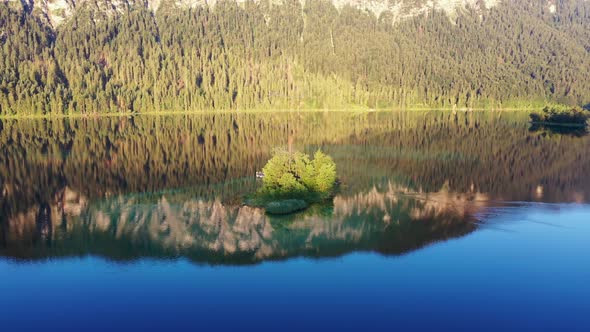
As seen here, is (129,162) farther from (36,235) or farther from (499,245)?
(499,245)

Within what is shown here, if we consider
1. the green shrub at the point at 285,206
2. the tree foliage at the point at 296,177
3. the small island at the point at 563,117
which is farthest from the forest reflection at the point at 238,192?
the small island at the point at 563,117

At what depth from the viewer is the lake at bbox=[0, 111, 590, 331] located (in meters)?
30.8

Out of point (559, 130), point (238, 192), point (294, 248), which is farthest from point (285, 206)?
point (559, 130)

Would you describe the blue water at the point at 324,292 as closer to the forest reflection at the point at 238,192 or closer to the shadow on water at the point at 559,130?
the forest reflection at the point at 238,192

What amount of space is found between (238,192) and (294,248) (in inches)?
742

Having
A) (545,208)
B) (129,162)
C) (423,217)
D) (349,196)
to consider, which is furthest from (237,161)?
(545,208)

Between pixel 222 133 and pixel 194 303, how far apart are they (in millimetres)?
94711

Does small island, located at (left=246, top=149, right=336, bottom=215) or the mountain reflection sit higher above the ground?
small island, located at (left=246, top=149, right=336, bottom=215)

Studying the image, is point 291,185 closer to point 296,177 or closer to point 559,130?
point 296,177

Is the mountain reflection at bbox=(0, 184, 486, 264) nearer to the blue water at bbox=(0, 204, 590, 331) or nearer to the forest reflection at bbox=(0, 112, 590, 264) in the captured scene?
the forest reflection at bbox=(0, 112, 590, 264)

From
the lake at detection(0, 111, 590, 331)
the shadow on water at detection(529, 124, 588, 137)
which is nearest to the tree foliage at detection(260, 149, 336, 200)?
the lake at detection(0, 111, 590, 331)

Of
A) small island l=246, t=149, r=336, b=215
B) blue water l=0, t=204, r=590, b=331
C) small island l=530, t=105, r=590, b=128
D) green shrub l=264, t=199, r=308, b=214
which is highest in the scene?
small island l=530, t=105, r=590, b=128

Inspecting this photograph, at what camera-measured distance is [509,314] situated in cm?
3075

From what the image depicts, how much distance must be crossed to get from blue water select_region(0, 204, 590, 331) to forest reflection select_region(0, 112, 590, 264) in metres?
2.71
